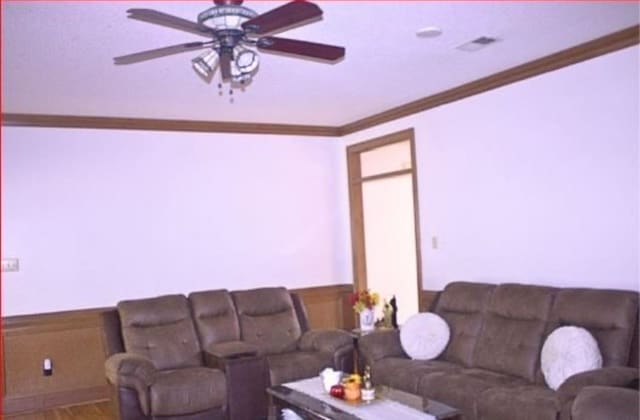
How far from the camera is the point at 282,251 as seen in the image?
6.39m

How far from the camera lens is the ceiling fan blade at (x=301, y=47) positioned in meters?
2.79

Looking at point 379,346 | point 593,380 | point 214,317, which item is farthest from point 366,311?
point 593,380

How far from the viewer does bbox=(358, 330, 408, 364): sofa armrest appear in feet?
14.9

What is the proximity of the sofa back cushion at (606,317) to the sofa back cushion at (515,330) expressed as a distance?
136 mm

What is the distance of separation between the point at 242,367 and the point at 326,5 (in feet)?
8.37

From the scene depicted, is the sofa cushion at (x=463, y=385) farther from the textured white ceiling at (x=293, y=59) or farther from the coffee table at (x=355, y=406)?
the textured white ceiling at (x=293, y=59)

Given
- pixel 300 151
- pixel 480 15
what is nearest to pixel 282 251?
pixel 300 151

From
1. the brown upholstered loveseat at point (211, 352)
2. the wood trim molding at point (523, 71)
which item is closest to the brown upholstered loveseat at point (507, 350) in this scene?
the brown upholstered loveseat at point (211, 352)

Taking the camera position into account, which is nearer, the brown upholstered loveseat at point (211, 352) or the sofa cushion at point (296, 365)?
the brown upholstered loveseat at point (211, 352)

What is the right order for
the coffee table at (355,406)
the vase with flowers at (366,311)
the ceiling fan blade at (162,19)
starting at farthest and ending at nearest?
the vase with flowers at (366,311) < the coffee table at (355,406) < the ceiling fan blade at (162,19)

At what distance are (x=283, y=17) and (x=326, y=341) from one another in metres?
3.01

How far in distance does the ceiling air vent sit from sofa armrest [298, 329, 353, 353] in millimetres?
2366

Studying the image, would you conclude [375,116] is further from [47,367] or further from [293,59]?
[47,367]

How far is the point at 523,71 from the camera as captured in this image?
14.5ft
